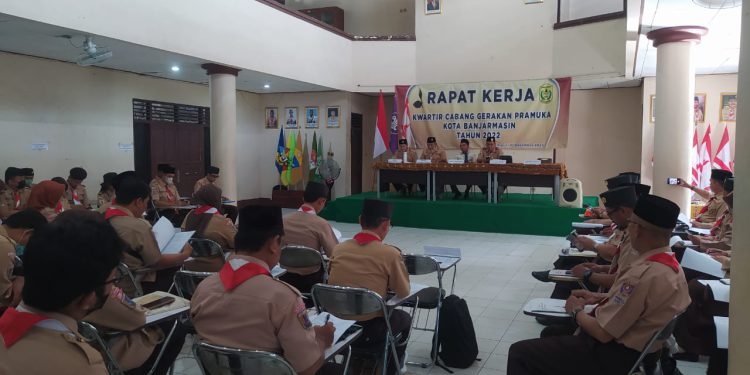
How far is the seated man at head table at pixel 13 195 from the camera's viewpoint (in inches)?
236

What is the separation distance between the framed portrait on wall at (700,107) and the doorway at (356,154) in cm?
667

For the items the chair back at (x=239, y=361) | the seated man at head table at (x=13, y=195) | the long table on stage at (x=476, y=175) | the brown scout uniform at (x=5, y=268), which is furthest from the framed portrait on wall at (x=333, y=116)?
the chair back at (x=239, y=361)

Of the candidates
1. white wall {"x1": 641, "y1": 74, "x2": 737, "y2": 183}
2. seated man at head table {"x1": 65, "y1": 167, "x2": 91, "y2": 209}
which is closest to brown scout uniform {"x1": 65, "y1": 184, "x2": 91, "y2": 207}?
seated man at head table {"x1": 65, "y1": 167, "x2": 91, "y2": 209}

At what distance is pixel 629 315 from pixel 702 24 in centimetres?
559

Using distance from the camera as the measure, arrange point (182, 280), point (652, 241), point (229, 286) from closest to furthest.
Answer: point (229, 286) < point (652, 241) < point (182, 280)

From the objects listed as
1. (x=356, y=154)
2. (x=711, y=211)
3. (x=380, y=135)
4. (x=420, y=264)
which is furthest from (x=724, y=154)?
(x=420, y=264)

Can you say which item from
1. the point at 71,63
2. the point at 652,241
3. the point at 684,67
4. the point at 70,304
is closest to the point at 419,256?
the point at 652,241

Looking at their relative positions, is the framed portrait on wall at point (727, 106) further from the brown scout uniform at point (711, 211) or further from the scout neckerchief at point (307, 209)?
the scout neckerchief at point (307, 209)

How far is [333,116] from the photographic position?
11.6 metres

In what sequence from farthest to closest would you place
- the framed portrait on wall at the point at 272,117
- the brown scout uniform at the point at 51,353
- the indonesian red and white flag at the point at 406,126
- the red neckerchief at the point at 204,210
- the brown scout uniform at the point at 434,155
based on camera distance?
the framed portrait on wall at the point at 272,117 → the indonesian red and white flag at the point at 406,126 → the brown scout uniform at the point at 434,155 → the red neckerchief at the point at 204,210 → the brown scout uniform at the point at 51,353

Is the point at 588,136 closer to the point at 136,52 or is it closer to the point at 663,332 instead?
the point at 136,52

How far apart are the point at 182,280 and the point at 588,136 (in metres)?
10.0

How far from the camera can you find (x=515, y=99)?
10250mm

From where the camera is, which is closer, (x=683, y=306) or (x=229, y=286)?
(x=229, y=286)
